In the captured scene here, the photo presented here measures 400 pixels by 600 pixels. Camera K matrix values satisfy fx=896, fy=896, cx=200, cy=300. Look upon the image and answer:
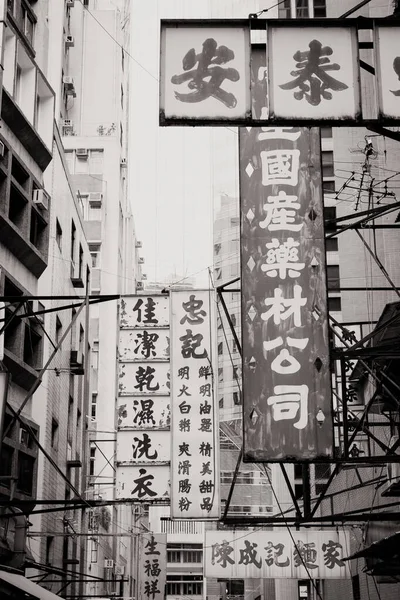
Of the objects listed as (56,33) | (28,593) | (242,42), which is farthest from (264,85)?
(56,33)

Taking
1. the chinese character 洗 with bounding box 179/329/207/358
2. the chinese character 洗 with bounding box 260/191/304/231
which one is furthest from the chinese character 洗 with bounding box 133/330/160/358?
the chinese character 洗 with bounding box 260/191/304/231

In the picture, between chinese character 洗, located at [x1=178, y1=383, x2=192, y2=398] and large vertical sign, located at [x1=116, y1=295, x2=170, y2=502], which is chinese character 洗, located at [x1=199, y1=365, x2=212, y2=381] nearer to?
chinese character 洗, located at [x1=178, y1=383, x2=192, y2=398]

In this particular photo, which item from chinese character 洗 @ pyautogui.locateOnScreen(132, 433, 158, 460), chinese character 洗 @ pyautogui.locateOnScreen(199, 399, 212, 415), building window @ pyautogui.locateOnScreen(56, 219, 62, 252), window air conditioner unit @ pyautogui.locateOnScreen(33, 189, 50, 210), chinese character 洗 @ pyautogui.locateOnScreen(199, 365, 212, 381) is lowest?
chinese character 洗 @ pyautogui.locateOnScreen(132, 433, 158, 460)

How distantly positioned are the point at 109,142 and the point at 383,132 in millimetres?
57546

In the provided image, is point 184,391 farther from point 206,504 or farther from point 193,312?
point 206,504

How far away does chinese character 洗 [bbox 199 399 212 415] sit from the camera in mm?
17031

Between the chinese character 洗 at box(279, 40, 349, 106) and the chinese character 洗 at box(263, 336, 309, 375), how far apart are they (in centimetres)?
432

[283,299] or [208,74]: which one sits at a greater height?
[208,74]

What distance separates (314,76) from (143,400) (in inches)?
494

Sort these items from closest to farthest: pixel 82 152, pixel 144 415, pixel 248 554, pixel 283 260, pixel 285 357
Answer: pixel 285 357 < pixel 283 260 < pixel 248 554 < pixel 144 415 < pixel 82 152

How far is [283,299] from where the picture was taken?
11.7 metres

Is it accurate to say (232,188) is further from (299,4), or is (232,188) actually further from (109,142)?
(299,4)

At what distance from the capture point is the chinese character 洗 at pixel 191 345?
17234mm

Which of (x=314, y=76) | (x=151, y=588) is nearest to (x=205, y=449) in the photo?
(x=314, y=76)
